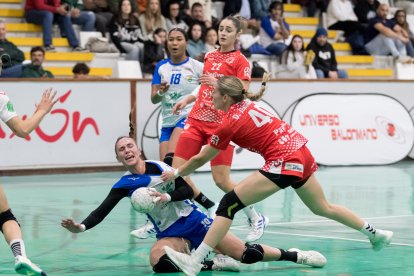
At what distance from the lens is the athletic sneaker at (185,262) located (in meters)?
7.50

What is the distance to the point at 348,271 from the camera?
7.97 meters

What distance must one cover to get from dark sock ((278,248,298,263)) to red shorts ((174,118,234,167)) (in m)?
2.22

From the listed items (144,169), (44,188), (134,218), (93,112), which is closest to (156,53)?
(93,112)

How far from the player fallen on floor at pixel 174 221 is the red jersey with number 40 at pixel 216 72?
2.04 metres

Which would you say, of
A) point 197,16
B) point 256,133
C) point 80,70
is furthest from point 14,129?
point 197,16

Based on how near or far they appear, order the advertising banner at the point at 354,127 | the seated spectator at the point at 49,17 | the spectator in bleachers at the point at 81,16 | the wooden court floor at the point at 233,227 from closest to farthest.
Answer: the wooden court floor at the point at 233,227
the advertising banner at the point at 354,127
the seated spectator at the point at 49,17
the spectator in bleachers at the point at 81,16

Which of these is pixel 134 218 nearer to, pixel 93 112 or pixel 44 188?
pixel 44 188

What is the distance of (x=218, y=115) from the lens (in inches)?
401

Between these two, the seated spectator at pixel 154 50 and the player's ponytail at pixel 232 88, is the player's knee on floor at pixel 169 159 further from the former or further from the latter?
the seated spectator at pixel 154 50

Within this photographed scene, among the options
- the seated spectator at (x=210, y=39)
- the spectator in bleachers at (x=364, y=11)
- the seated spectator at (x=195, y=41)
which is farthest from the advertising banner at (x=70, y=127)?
the spectator in bleachers at (x=364, y=11)

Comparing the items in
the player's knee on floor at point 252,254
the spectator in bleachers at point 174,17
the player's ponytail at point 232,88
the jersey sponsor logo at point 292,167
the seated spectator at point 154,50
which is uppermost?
the player's ponytail at point 232,88

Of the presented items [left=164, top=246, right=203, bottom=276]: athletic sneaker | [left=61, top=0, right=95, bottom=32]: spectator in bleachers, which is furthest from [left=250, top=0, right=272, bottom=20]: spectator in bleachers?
[left=164, top=246, right=203, bottom=276]: athletic sneaker

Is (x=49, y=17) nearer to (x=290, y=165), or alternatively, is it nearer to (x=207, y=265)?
(x=207, y=265)

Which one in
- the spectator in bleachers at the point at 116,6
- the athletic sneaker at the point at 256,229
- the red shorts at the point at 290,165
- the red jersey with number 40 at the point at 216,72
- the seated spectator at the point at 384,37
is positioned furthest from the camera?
the seated spectator at the point at 384,37
